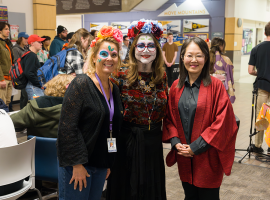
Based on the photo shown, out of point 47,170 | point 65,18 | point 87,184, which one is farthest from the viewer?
point 65,18

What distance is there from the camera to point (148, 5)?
497 inches

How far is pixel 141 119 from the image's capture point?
2.12 meters

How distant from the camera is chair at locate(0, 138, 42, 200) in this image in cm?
200

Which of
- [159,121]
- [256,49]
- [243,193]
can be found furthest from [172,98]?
[256,49]

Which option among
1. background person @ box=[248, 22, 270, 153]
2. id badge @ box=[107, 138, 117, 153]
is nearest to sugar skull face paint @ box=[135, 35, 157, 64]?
id badge @ box=[107, 138, 117, 153]

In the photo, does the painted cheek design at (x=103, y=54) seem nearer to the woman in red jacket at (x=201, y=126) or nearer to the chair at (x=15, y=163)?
the woman in red jacket at (x=201, y=126)

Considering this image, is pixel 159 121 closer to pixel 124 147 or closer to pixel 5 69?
pixel 124 147

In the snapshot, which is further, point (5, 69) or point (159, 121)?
point (5, 69)

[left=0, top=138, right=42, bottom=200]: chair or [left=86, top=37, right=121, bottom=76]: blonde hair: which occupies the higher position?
[left=86, top=37, right=121, bottom=76]: blonde hair

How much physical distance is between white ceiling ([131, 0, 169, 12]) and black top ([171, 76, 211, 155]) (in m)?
11.1

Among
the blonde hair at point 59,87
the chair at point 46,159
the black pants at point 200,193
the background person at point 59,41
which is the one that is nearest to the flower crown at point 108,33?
the blonde hair at point 59,87

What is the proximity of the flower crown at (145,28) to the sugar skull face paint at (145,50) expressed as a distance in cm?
7

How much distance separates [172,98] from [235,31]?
1009cm

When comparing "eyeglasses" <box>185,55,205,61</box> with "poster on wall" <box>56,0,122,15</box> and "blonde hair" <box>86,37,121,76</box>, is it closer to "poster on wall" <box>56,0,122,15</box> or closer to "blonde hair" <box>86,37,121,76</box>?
"blonde hair" <box>86,37,121,76</box>
